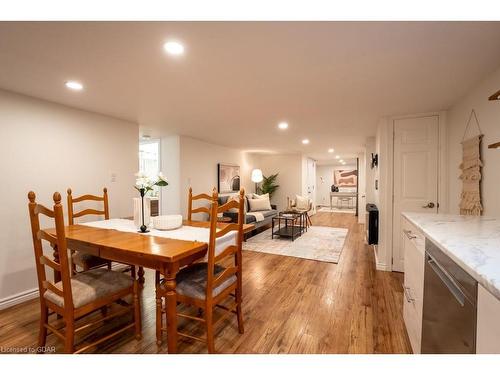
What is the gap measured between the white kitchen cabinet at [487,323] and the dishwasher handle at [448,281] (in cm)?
14

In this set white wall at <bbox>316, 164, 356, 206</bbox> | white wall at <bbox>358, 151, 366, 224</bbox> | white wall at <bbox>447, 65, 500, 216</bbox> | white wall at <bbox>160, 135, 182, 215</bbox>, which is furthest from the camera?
white wall at <bbox>316, 164, 356, 206</bbox>

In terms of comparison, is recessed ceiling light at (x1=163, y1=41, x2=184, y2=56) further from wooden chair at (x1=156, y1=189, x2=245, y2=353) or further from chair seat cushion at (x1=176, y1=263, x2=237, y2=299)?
chair seat cushion at (x1=176, y1=263, x2=237, y2=299)

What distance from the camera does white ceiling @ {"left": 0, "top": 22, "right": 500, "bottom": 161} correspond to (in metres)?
1.33

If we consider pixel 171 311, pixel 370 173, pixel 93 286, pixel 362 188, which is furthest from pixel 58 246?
pixel 362 188

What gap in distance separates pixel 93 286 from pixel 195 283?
0.70 meters

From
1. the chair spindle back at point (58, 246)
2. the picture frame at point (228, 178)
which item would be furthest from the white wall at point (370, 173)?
the chair spindle back at point (58, 246)

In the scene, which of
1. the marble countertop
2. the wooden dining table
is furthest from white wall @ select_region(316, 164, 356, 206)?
the wooden dining table

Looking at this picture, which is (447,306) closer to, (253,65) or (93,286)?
(253,65)

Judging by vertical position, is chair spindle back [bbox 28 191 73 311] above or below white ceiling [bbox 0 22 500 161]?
below

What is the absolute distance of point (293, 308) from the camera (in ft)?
7.31

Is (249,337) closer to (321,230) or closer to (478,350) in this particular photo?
(478,350)

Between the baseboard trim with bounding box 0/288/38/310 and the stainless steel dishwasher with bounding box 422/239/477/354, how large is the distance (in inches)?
138

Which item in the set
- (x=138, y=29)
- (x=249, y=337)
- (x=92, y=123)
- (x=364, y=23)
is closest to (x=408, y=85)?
(x=364, y=23)

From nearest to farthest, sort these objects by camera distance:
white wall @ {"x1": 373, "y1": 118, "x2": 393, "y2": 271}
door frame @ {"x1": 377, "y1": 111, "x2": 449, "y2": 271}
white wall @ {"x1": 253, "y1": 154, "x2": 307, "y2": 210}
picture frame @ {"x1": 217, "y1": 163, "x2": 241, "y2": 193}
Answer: door frame @ {"x1": 377, "y1": 111, "x2": 449, "y2": 271} → white wall @ {"x1": 373, "y1": 118, "x2": 393, "y2": 271} → picture frame @ {"x1": 217, "y1": 163, "x2": 241, "y2": 193} → white wall @ {"x1": 253, "y1": 154, "x2": 307, "y2": 210}
